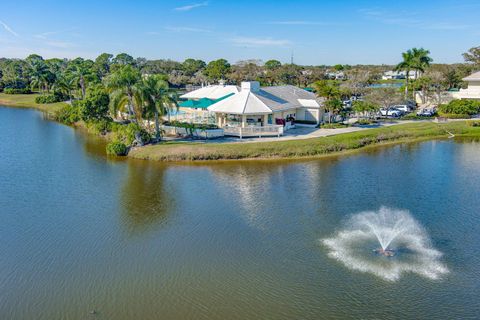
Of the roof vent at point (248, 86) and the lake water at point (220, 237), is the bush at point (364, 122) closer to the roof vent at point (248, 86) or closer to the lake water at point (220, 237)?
the roof vent at point (248, 86)

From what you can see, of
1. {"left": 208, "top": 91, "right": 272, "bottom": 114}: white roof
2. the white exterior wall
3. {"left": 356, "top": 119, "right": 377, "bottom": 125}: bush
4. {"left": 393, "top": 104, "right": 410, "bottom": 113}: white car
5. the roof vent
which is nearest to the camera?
{"left": 208, "top": 91, "right": 272, "bottom": 114}: white roof

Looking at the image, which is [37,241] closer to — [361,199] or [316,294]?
[316,294]

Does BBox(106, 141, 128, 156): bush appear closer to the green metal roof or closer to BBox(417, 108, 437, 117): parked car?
the green metal roof

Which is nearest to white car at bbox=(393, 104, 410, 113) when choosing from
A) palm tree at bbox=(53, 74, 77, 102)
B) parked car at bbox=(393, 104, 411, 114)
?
parked car at bbox=(393, 104, 411, 114)

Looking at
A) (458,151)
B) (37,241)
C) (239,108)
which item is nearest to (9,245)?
(37,241)

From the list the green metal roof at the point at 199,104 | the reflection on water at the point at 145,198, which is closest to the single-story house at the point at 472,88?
the green metal roof at the point at 199,104

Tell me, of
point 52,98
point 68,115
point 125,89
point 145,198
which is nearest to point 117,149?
point 125,89

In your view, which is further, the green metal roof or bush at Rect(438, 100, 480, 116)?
bush at Rect(438, 100, 480, 116)
